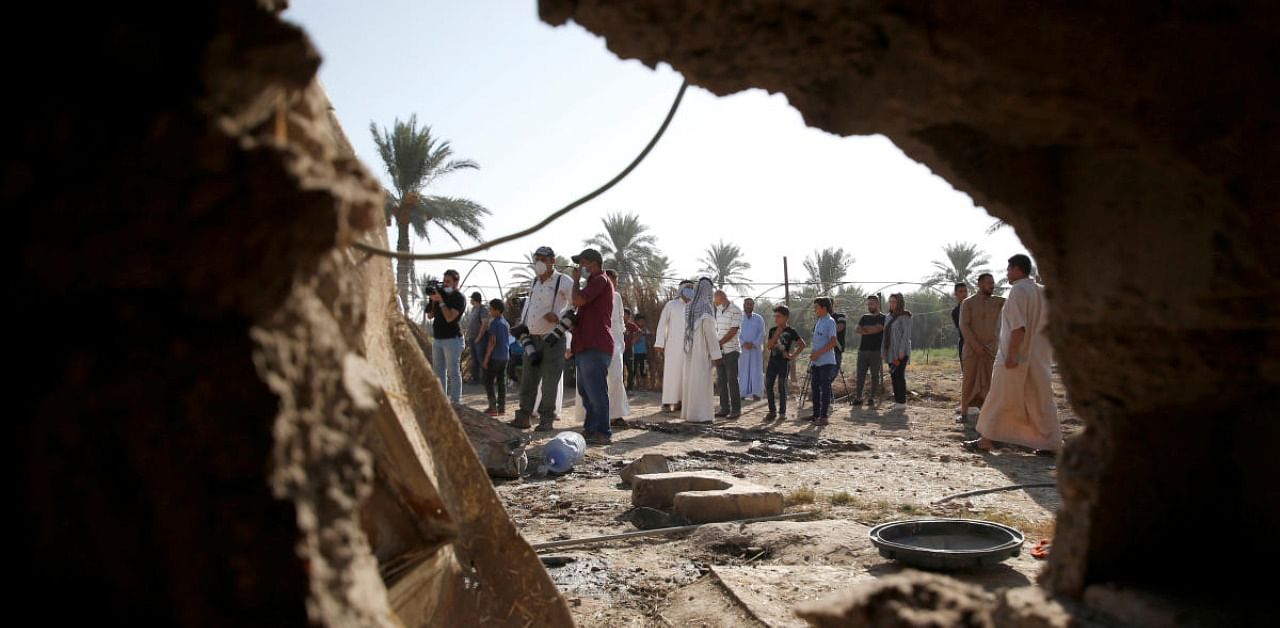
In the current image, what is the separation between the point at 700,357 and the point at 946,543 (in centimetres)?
747

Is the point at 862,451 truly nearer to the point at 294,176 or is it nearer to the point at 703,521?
the point at 703,521

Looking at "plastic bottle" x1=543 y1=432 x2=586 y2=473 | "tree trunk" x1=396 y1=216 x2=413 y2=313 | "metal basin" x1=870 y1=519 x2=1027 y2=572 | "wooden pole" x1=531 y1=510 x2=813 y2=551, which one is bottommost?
"wooden pole" x1=531 y1=510 x2=813 y2=551

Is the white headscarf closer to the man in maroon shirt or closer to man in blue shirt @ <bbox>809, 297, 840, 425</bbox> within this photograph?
man in blue shirt @ <bbox>809, 297, 840, 425</bbox>

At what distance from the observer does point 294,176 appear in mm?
1245

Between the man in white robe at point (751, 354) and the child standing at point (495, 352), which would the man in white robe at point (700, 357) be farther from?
the child standing at point (495, 352)

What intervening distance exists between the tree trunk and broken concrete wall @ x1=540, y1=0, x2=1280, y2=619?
5.90 metres

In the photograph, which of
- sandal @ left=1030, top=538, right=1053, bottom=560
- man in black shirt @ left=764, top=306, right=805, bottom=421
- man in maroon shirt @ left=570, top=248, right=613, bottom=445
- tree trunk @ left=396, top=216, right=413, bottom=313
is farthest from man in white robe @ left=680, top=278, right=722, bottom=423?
sandal @ left=1030, top=538, right=1053, bottom=560

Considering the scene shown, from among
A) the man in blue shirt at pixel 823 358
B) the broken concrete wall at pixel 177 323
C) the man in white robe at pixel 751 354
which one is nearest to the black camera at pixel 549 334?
the man in blue shirt at pixel 823 358

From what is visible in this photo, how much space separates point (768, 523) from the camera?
5094 mm

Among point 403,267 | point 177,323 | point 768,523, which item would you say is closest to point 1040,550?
point 768,523

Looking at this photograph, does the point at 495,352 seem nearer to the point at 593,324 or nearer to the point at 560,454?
the point at 593,324

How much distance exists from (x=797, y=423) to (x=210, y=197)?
11050 mm

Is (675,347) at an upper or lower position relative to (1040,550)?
upper

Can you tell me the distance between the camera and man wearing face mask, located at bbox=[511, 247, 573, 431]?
9227mm
